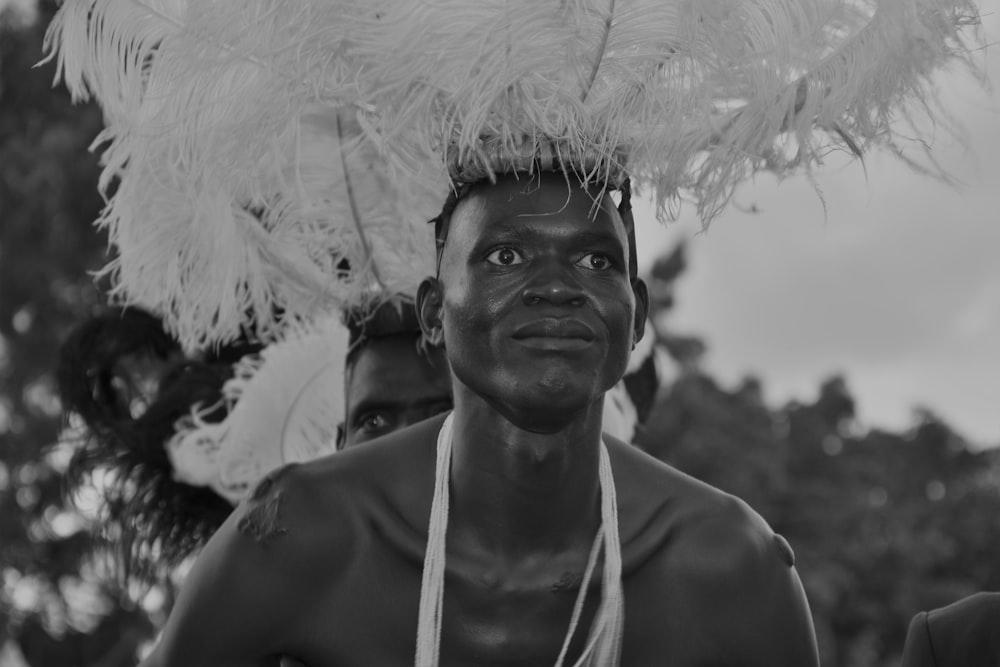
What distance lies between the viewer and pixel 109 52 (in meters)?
3.64

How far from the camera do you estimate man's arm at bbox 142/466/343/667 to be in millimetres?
3025

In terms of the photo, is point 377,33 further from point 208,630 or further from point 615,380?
point 208,630

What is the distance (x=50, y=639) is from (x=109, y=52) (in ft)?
34.9

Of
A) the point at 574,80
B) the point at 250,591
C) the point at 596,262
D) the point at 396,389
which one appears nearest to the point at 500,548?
the point at 250,591

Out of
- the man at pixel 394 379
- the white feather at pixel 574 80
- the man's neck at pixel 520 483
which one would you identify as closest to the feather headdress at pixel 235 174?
the white feather at pixel 574 80

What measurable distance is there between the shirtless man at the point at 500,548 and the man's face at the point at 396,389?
1186 mm

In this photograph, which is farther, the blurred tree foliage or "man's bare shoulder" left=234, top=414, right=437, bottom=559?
the blurred tree foliage

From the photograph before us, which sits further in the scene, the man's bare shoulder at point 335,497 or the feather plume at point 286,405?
the feather plume at point 286,405

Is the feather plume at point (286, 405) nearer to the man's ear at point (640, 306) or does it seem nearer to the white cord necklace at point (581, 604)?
the man's ear at point (640, 306)

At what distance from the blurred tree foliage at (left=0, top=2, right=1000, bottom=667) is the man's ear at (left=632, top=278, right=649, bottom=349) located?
2.86m

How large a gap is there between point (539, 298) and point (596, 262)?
0.18 metres

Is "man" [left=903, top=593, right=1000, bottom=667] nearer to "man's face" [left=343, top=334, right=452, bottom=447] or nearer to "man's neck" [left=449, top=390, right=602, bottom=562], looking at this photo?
→ "man's neck" [left=449, top=390, right=602, bottom=562]

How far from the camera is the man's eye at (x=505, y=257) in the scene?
2.92 meters

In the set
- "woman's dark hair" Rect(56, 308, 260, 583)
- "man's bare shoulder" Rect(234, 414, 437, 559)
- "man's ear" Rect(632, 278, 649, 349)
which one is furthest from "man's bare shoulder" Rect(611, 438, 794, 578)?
"woman's dark hair" Rect(56, 308, 260, 583)
